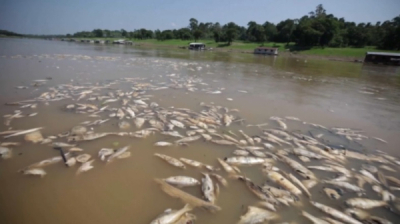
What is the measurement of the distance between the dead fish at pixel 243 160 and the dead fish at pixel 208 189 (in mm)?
880

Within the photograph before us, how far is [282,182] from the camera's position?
3.91m

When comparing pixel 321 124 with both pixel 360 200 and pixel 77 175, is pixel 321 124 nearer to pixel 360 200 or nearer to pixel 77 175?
pixel 360 200

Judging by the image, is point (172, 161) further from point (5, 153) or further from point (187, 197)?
point (5, 153)

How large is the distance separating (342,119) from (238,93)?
4.92m

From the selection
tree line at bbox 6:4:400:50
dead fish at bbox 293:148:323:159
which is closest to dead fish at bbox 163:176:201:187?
dead fish at bbox 293:148:323:159

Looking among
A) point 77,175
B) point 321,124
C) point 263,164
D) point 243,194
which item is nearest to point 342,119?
point 321,124

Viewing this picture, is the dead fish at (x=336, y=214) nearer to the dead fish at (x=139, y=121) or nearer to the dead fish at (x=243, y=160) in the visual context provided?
the dead fish at (x=243, y=160)

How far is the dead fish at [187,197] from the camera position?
130 inches

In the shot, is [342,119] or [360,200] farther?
[342,119]

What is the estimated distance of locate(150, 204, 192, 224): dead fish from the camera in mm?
2879

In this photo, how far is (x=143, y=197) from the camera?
3.46 metres

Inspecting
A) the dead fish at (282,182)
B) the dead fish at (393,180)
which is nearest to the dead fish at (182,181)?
the dead fish at (282,182)

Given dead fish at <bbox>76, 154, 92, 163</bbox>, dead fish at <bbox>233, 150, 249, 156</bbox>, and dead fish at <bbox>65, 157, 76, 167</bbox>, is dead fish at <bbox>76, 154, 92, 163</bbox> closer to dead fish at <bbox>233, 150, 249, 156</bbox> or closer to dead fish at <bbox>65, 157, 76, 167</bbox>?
dead fish at <bbox>65, 157, 76, 167</bbox>

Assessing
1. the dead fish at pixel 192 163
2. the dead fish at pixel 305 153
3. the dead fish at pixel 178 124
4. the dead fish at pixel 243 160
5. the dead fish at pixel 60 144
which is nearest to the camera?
the dead fish at pixel 192 163
